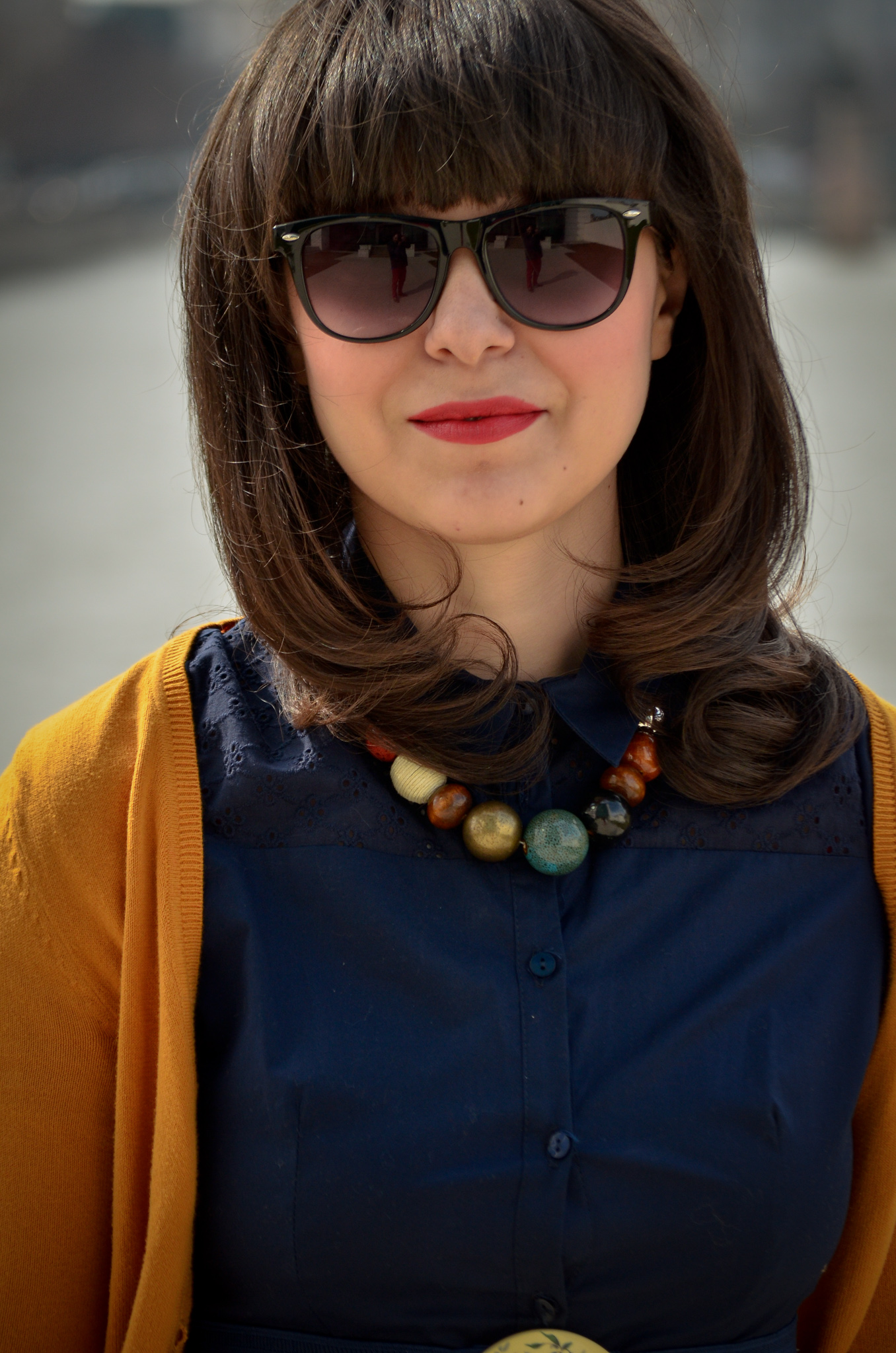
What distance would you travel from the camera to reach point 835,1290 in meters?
1.22

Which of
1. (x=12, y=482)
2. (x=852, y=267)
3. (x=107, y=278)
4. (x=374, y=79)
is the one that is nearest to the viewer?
(x=374, y=79)

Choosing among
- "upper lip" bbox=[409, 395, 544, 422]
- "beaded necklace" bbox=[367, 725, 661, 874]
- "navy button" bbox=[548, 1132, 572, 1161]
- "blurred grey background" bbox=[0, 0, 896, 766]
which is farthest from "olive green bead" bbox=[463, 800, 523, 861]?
"blurred grey background" bbox=[0, 0, 896, 766]

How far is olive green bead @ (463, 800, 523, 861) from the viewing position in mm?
1117

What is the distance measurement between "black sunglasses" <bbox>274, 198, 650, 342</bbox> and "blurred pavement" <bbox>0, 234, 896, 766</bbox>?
2935mm

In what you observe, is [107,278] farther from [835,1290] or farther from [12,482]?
[835,1290]

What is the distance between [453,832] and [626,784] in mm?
178

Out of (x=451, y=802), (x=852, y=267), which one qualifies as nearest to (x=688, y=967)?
→ (x=451, y=802)

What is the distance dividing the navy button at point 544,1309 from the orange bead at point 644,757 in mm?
482

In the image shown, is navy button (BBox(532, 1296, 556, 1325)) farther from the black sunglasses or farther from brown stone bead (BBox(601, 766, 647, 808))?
the black sunglasses

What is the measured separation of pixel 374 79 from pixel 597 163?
0.21m

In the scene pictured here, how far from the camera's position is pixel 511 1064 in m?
1.05

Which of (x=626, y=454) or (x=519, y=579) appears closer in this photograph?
(x=519, y=579)

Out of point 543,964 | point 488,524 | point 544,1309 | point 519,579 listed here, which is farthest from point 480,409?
point 544,1309

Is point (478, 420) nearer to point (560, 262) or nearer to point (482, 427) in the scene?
point (482, 427)
